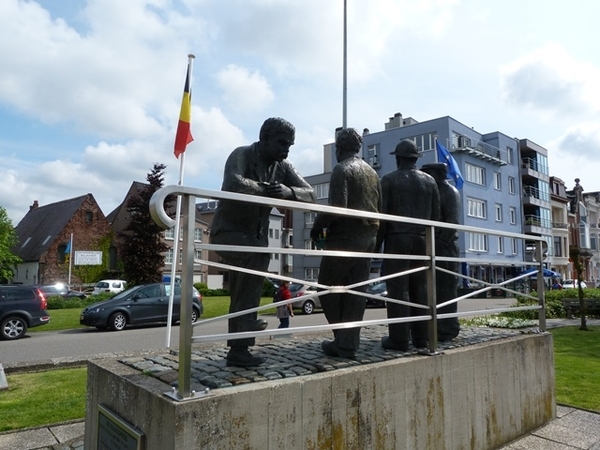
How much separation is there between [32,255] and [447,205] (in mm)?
46274

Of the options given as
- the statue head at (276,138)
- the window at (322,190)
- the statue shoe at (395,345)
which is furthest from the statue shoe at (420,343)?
the window at (322,190)

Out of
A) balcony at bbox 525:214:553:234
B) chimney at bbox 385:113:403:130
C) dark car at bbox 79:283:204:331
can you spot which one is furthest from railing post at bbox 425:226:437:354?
balcony at bbox 525:214:553:234

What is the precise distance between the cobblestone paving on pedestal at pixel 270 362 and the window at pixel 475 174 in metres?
32.1

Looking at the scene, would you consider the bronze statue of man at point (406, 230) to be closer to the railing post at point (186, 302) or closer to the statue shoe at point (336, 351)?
the statue shoe at point (336, 351)

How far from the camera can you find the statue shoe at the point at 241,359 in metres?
3.47

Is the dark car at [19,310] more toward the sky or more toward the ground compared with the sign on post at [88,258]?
more toward the ground

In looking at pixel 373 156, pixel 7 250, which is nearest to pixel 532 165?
pixel 373 156

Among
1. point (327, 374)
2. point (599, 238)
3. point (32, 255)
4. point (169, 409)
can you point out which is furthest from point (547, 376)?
point (599, 238)

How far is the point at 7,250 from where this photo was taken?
45219 mm

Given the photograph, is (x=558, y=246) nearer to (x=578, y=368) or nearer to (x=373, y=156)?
(x=373, y=156)

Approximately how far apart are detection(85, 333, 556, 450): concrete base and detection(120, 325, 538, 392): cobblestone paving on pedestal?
0.11 metres

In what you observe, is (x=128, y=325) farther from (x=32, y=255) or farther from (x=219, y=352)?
(x=32, y=255)

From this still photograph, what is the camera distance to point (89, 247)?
42.6m

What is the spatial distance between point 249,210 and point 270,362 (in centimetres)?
117
